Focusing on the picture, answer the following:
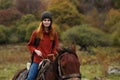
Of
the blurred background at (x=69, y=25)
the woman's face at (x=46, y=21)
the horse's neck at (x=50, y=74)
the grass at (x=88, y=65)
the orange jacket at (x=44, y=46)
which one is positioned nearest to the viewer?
the horse's neck at (x=50, y=74)

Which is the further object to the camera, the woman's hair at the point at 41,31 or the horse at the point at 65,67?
the woman's hair at the point at 41,31

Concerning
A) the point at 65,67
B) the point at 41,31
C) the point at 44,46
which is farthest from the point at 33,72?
the point at 65,67

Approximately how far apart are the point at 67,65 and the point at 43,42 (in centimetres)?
124

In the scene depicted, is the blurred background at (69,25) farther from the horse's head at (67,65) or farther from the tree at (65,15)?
the horse's head at (67,65)

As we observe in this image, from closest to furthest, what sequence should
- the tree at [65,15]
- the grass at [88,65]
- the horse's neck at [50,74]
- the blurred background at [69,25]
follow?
the horse's neck at [50,74]
the grass at [88,65]
the blurred background at [69,25]
the tree at [65,15]

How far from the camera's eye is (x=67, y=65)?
5520 mm

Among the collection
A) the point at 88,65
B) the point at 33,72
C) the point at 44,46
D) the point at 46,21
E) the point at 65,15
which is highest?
the point at 46,21

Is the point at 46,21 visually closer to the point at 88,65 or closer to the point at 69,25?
the point at 88,65

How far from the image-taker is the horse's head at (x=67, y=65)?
541cm

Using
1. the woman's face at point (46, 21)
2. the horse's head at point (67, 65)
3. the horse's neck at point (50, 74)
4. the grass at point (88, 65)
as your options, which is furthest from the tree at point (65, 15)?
the horse's head at point (67, 65)

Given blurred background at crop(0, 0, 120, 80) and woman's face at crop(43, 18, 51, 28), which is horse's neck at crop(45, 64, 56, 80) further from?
blurred background at crop(0, 0, 120, 80)

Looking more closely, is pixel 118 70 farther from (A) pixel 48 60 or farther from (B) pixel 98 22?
(B) pixel 98 22

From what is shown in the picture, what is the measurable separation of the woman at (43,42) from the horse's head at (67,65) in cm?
76

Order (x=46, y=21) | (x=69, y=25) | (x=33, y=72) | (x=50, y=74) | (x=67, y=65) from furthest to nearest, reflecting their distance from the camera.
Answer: (x=69, y=25) → (x=33, y=72) → (x=46, y=21) → (x=50, y=74) → (x=67, y=65)
